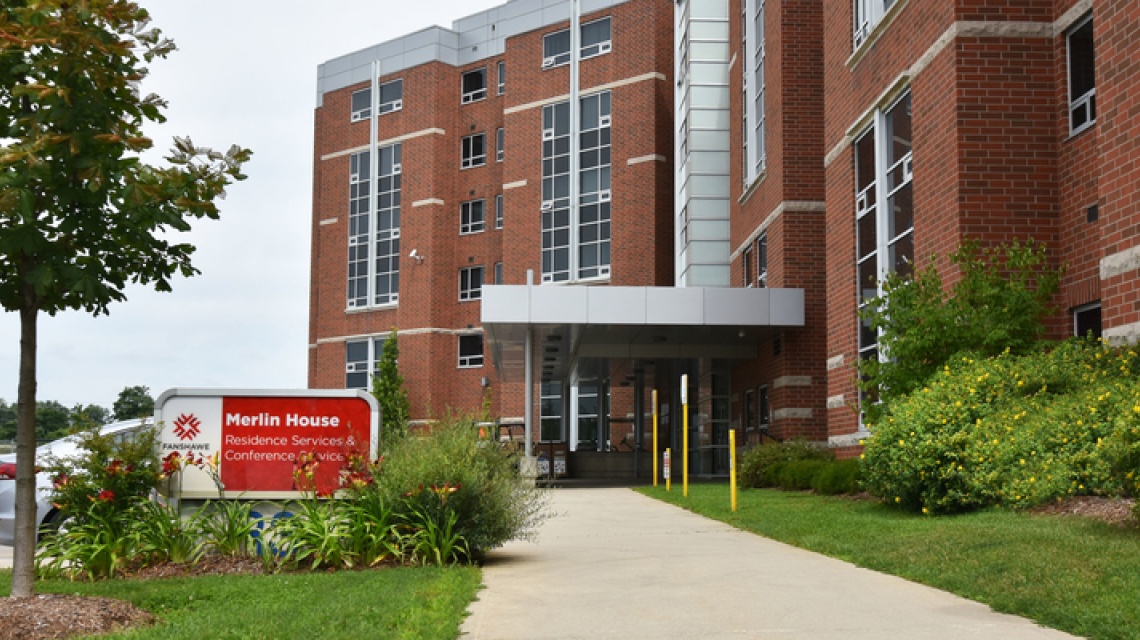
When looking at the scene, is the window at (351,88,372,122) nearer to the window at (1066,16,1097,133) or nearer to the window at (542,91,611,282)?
the window at (542,91,611,282)

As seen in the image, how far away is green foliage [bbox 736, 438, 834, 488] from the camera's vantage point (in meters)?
24.7

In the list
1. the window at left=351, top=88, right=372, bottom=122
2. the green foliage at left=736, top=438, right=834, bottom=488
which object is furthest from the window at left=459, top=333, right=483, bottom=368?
the green foliage at left=736, top=438, right=834, bottom=488

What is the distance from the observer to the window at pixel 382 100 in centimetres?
5581

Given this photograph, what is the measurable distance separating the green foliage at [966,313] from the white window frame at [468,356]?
36.2 m

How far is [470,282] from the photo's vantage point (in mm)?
53844

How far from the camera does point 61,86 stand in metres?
7.78

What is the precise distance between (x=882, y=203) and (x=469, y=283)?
3365cm

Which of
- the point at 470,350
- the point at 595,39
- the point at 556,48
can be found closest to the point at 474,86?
the point at 556,48

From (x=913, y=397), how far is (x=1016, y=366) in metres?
1.26

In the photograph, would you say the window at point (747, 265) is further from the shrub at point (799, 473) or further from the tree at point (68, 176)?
the tree at point (68, 176)

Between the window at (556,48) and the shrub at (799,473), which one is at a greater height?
the window at (556,48)

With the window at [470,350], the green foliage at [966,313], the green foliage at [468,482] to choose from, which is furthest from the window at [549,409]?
the green foliage at [468,482]

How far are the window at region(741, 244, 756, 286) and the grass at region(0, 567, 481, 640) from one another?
23.2 meters

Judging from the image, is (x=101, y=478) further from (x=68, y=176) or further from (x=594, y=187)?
(x=594, y=187)
